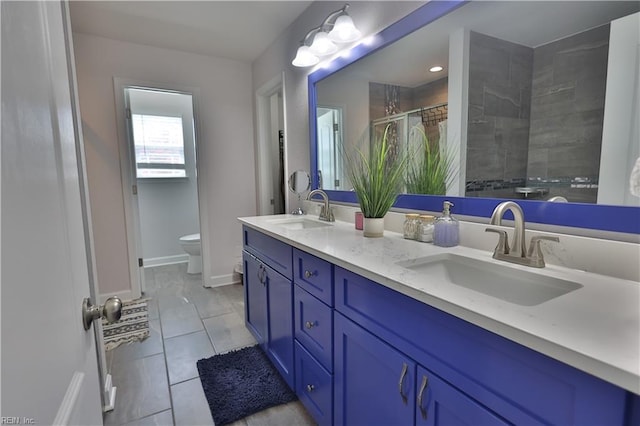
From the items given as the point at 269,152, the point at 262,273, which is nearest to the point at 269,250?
the point at 262,273

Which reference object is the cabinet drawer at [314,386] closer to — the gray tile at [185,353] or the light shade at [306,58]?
the gray tile at [185,353]

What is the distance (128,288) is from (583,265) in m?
3.37

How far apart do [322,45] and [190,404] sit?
7.18 ft

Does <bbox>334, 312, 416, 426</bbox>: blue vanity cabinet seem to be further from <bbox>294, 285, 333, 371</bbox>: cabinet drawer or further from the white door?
the white door

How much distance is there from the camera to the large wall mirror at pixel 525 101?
88 centimetres

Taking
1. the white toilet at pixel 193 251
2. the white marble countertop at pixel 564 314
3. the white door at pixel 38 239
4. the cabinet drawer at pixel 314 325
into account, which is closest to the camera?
the white door at pixel 38 239

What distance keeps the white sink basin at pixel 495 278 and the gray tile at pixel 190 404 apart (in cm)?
129

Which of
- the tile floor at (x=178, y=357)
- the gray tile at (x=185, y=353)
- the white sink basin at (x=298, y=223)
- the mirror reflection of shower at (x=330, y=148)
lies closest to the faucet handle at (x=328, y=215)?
the white sink basin at (x=298, y=223)

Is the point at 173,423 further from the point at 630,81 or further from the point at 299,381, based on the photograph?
the point at 630,81

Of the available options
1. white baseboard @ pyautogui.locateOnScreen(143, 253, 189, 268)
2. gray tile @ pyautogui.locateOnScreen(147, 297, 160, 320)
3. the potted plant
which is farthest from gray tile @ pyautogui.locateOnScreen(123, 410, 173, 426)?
white baseboard @ pyautogui.locateOnScreen(143, 253, 189, 268)

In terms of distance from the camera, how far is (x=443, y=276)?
1103 mm

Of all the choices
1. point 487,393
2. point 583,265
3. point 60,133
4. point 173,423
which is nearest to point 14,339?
point 60,133

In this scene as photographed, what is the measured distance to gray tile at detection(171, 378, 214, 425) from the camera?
149 cm

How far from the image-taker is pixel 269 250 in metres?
1.73
